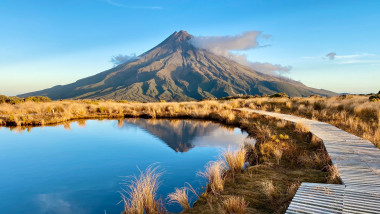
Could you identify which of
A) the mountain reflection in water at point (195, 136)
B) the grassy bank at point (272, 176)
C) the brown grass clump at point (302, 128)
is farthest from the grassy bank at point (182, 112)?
the grassy bank at point (272, 176)

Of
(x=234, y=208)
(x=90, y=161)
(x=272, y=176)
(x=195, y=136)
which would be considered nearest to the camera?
(x=234, y=208)

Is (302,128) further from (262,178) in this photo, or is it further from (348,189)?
(348,189)

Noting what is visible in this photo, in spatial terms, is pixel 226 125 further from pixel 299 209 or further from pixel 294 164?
pixel 299 209

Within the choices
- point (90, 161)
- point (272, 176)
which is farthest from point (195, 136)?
point (272, 176)

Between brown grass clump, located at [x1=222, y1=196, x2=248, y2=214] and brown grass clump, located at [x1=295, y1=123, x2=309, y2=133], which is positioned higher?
brown grass clump, located at [x1=295, y1=123, x2=309, y2=133]

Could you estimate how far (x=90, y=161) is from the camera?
9.45m

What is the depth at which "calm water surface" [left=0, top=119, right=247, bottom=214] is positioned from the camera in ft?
20.6

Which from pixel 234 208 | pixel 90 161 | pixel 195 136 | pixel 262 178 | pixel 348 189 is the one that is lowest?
pixel 90 161

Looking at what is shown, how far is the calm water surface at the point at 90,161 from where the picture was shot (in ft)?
20.6

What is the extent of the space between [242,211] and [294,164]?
147 inches

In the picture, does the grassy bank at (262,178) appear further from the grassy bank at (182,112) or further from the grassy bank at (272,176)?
the grassy bank at (182,112)

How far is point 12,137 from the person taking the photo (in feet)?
44.5

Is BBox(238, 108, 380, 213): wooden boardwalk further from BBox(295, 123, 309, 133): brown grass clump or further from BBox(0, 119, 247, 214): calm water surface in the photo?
BBox(295, 123, 309, 133): brown grass clump

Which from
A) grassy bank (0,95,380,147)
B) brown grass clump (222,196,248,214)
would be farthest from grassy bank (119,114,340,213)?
grassy bank (0,95,380,147)
